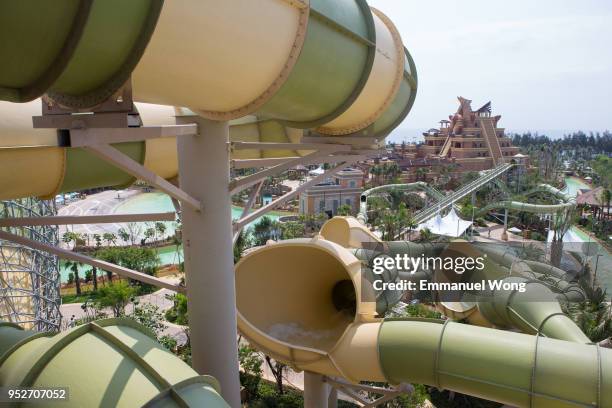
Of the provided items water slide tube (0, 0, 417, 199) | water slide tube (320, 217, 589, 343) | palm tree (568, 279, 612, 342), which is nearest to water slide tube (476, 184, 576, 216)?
palm tree (568, 279, 612, 342)

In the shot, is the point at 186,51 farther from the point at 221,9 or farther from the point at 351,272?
the point at 351,272

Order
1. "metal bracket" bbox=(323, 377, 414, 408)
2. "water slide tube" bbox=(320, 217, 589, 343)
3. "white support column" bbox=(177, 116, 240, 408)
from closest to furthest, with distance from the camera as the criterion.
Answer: "white support column" bbox=(177, 116, 240, 408)
"metal bracket" bbox=(323, 377, 414, 408)
"water slide tube" bbox=(320, 217, 589, 343)

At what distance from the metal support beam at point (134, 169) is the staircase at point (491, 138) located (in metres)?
65.6

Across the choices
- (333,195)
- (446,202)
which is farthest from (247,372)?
(333,195)

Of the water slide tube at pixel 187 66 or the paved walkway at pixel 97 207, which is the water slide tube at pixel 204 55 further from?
the paved walkway at pixel 97 207

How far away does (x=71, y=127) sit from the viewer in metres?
3.13

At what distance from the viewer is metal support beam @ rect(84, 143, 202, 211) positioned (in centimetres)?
344

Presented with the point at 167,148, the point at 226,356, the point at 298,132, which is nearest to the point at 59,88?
the point at 226,356

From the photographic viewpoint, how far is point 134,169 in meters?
3.77

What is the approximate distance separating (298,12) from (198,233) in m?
2.47

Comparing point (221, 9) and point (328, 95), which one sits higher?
point (221, 9)

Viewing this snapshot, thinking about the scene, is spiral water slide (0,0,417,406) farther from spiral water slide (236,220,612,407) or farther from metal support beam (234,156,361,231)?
spiral water slide (236,220,612,407)

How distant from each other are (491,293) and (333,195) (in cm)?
3707

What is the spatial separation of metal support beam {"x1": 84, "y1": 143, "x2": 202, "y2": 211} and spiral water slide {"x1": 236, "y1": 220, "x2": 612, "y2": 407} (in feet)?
11.3
